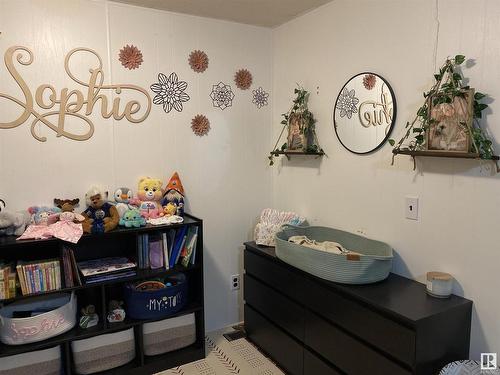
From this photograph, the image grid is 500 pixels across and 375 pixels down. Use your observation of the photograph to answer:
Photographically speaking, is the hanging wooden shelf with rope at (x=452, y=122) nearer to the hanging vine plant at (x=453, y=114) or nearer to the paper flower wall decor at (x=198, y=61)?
the hanging vine plant at (x=453, y=114)

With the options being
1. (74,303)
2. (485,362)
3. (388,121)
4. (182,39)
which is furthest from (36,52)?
(485,362)

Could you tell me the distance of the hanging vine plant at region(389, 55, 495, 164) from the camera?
153 cm

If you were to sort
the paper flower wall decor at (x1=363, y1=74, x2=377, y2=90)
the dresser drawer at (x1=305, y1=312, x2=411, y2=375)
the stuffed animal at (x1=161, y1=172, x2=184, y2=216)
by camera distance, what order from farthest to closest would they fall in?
1. the stuffed animal at (x1=161, y1=172, x2=184, y2=216)
2. the paper flower wall decor at (x1=363, y1=74, x2=377, y2=90)
3. the dresser drawer at (x1=305, y1=312, x2=411, y2=375)

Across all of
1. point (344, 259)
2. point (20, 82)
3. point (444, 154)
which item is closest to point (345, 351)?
point (344, 259)

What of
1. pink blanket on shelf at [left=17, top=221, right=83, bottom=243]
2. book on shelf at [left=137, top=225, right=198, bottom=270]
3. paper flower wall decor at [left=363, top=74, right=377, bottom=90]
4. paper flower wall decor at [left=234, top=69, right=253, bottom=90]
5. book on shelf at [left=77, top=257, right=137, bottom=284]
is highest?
paper flower wall decor at [left=234, top=69, right=253, bottom=90]

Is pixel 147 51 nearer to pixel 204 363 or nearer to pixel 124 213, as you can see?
pixel 124 213

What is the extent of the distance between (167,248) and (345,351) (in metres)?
1.18

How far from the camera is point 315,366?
2.01m

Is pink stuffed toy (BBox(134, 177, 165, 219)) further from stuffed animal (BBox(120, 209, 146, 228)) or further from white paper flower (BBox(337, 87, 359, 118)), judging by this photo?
white paper flower (BBox(337, 87, 359, 118))

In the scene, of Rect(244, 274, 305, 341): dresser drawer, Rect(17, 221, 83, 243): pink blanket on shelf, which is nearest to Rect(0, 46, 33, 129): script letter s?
Rect(17, 221, 83, 243): pink blanket on shelf

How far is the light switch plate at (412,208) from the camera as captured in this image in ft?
6.17

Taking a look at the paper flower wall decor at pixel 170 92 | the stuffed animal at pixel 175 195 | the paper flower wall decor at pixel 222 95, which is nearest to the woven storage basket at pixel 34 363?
the stuffed animal at pixel 175 195

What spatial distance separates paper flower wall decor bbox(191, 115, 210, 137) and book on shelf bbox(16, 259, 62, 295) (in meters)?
1.21

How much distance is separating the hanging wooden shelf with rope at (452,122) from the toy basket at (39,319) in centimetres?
197
